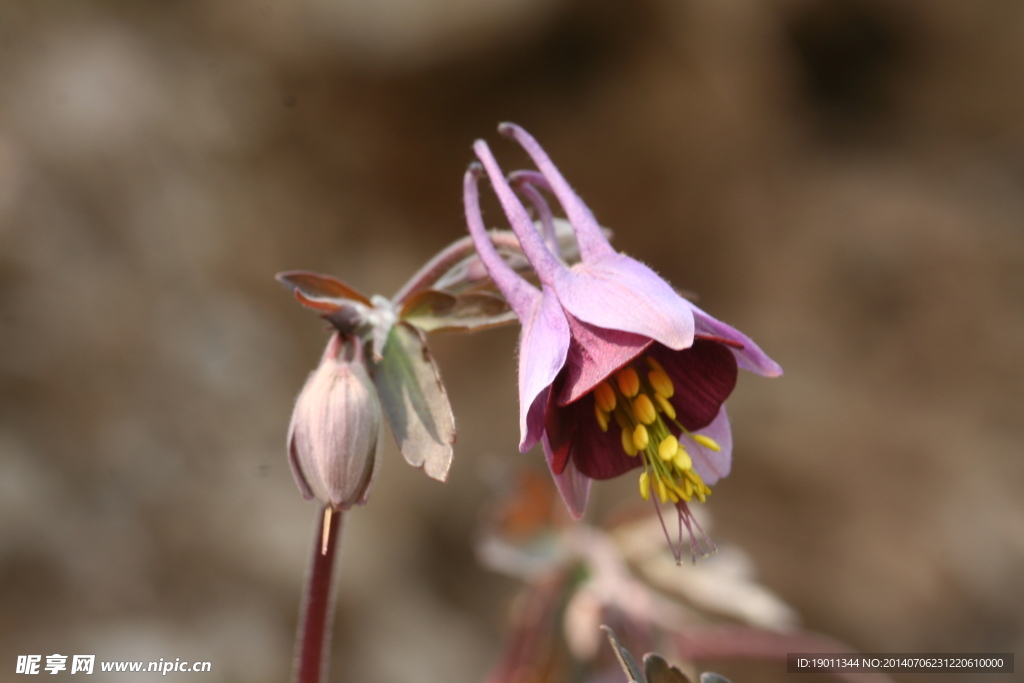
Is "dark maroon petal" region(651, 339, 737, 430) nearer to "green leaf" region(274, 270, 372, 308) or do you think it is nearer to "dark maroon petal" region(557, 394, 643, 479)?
"dark maroon petal" region(557, 394, 643, 479)

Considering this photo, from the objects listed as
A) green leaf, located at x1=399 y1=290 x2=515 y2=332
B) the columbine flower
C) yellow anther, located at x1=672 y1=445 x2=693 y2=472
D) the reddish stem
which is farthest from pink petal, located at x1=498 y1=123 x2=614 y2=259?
the reddish stem

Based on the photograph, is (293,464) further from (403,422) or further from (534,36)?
(534,36)

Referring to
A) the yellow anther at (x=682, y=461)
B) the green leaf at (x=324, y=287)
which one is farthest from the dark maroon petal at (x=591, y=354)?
the green leaf at (x=324, y=287)

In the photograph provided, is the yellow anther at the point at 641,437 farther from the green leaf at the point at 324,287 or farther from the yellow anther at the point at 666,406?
the green leaf at the point at 324,287

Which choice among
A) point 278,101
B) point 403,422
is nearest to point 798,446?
point 278,101

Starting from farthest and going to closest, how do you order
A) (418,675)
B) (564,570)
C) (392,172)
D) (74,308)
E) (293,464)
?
(392,172)
(418,675)
(74,308)
(564,570)
(293,464)

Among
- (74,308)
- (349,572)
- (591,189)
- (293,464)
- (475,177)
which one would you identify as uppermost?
(591,189)
